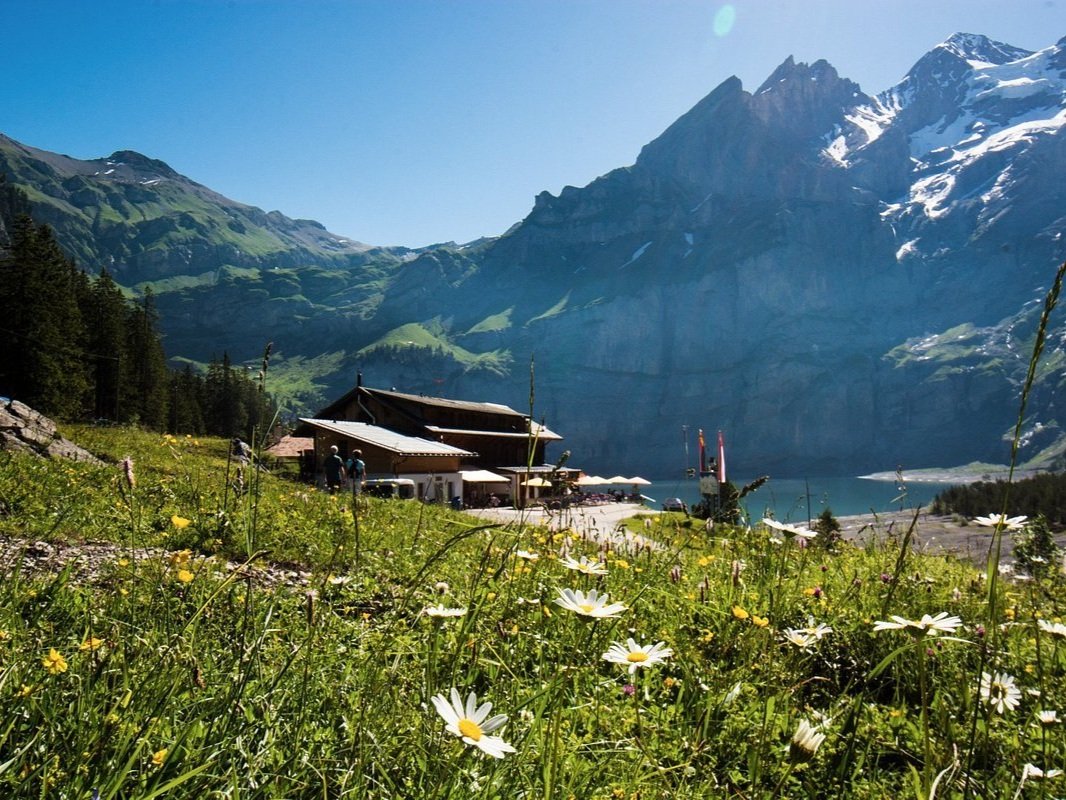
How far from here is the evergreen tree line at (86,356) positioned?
44.5 meters

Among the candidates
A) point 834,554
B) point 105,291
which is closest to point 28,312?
point 105,291

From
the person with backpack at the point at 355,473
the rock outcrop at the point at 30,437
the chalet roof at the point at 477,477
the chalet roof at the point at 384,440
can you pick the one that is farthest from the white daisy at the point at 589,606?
the chalet roof at the point at 477,477

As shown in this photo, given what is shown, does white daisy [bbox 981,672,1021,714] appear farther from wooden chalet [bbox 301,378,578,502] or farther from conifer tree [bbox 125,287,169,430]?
conifer tree [bbox 125,287,169,430]

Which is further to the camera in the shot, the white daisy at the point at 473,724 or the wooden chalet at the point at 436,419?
the wooden chalet at the point at 436,419

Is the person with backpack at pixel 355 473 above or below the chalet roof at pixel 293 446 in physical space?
above

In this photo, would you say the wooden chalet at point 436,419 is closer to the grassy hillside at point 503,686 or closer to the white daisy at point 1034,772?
the grassy hillside at point 503,686

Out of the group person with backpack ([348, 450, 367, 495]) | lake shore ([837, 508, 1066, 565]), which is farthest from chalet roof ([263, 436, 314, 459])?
person with backpack ([348, 450, 367, 495])

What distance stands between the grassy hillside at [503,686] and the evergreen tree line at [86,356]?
18.2 meters

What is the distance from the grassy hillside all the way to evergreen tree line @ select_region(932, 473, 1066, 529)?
77.1 metres

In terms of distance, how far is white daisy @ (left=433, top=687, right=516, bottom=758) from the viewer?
3.72 feet

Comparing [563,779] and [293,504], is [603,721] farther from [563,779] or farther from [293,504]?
[293,504]

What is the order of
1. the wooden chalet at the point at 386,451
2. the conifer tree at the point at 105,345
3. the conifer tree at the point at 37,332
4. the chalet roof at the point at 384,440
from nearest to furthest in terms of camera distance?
the chalet roof at the point at 384,440
the wooden chalet at the point at 386,451
the conifer tree at the point at 37,332
the conifer tree at the point at 105,345

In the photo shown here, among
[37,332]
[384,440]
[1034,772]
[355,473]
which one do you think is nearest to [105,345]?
[37,332]

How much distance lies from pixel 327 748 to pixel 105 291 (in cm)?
8031
